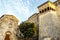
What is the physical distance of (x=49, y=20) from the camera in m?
28.9

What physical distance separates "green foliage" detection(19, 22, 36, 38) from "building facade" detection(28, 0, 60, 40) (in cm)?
205

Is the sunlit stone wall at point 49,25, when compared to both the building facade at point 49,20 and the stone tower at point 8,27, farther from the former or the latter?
the stone tower at point 8,27

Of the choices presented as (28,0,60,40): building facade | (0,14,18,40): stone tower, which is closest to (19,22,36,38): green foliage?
(0,14,18,40): stone tower

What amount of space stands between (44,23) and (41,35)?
7.97 ft

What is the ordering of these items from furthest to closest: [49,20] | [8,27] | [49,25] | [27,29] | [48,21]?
[27,29] < [8,27] < [48,21] < [49,20] < [49,25]

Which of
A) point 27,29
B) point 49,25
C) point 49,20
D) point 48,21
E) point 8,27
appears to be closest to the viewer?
point 49,25

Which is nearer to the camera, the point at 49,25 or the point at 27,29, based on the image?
the point at 49,25

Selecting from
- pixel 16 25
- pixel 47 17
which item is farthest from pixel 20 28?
pixel 47 17

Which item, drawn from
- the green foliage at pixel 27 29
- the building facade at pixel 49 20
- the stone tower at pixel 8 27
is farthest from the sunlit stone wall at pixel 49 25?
the stone tower at pixel 8 27

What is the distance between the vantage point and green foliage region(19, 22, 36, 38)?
30780 mm

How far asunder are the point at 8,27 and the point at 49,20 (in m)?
8.38

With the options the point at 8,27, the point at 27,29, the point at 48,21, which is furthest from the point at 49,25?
the point at 8,27

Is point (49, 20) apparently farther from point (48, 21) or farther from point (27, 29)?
point (27, 29)

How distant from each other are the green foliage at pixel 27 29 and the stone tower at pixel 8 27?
139 centimetres
